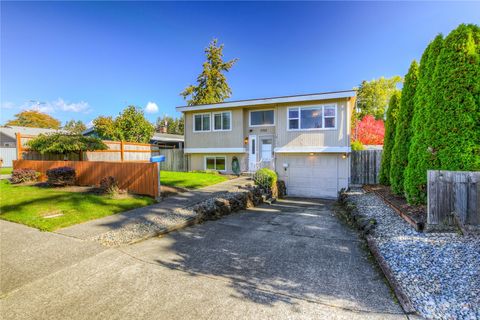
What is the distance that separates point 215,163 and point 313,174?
6982mm

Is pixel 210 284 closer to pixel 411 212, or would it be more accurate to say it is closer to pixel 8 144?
pixel 411 212

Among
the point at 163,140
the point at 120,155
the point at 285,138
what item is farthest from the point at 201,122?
the point at 163,140

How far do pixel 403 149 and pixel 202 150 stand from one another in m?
12.1

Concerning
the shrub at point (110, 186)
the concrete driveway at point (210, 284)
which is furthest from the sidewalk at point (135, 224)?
the shrub at point (110, 186)

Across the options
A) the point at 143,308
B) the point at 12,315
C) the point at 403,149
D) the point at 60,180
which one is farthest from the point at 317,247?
the point at 60,180

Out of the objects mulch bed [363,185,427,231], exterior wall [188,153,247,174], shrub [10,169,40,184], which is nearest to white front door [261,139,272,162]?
exterior wall [188,153,247,174]

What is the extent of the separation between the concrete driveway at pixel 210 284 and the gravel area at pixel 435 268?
1.12 ft

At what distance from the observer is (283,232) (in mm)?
6250

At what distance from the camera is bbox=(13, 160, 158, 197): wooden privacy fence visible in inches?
359

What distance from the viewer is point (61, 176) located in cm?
1038

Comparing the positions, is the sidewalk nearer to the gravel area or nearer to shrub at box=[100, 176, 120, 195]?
shrub at box=[100, 176, 120, 195]

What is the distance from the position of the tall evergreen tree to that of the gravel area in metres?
27.1

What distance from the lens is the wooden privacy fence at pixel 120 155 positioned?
13375 millimetres

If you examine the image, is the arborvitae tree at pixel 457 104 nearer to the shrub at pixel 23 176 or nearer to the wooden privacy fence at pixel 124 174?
the wooden privacy fence at pixel 124 174
